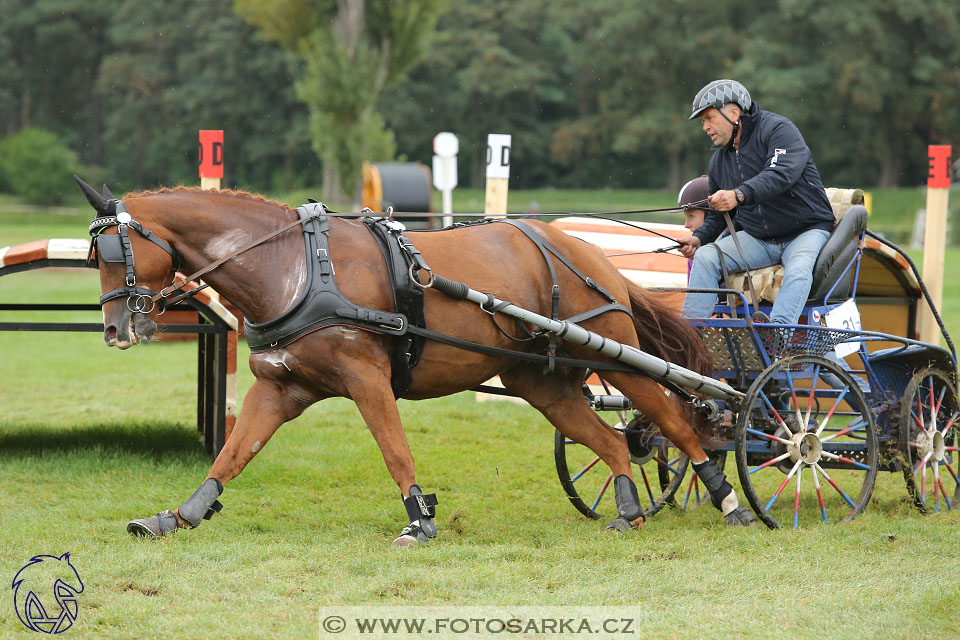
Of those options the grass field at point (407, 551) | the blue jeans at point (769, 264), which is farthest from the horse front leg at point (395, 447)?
the blue jeans at point (769, 264)

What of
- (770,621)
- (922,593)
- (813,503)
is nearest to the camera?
(770,621)

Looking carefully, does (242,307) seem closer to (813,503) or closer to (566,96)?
(813,503)

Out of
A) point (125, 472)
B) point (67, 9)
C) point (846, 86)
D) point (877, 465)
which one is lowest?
point (125, 472)

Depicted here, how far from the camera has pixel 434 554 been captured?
201 inches

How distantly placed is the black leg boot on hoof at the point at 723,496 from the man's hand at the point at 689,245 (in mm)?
1410

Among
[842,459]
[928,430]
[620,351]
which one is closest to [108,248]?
[620,351]

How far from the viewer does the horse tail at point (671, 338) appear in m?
6.07

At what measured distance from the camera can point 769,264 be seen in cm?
647

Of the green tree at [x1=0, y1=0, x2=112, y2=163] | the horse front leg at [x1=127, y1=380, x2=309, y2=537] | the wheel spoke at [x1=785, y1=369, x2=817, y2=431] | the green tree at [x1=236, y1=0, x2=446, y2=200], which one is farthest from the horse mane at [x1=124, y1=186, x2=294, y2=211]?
A: the green tree at [x1=0, y1=0, x2=112, y2=163]

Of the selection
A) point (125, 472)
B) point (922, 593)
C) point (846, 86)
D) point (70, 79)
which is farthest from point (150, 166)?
point (922, 593)

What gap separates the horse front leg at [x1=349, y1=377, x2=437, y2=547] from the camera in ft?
17.2

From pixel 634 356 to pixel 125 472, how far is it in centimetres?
367

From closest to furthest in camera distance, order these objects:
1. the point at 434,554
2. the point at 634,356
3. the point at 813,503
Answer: the point at 434,554 < the point at 634,356 < the point at 813,503

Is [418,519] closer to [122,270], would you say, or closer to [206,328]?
[122,270]
